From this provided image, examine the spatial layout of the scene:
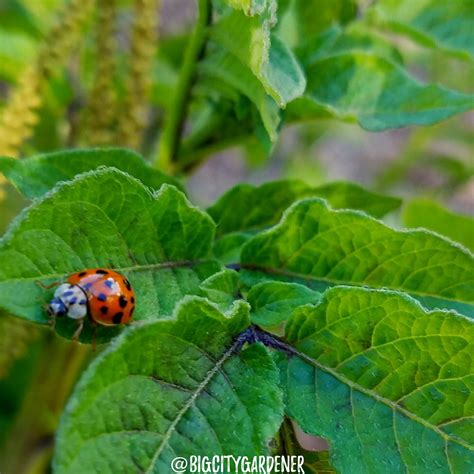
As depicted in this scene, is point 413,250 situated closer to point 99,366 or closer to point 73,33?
point 99,366

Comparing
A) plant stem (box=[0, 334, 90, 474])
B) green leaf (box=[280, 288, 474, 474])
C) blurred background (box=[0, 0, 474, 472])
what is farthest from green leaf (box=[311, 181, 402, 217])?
plant stem (box=[0, 334, 90, 474])

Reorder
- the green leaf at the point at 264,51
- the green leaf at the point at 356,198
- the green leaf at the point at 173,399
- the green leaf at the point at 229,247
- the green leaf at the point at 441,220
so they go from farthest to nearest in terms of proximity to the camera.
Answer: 1. the green leaf at the point at 441,220
2. the green leaf at the point at 356,198
3. the green leaf at the point at 229,247
4. the green leaf at the point at 264,51
5. the green leaf at the point at 173,399

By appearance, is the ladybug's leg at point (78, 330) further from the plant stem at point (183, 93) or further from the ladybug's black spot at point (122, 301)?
the plant stem at point (183, 93)

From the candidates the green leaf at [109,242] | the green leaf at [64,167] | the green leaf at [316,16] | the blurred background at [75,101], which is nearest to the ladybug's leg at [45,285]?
the green leaf at [109,242]

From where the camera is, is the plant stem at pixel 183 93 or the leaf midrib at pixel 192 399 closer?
the leaf midrib at pixel 192 399

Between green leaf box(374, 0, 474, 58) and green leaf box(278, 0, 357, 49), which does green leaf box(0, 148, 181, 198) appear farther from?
green leaf box(374, 0, 474, 58)

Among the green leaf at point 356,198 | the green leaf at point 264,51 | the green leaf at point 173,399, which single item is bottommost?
the green leaf at point 173,399

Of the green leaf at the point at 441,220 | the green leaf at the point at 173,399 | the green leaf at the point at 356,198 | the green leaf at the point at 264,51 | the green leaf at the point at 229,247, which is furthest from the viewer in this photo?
the green leaf at the point at 441,220
